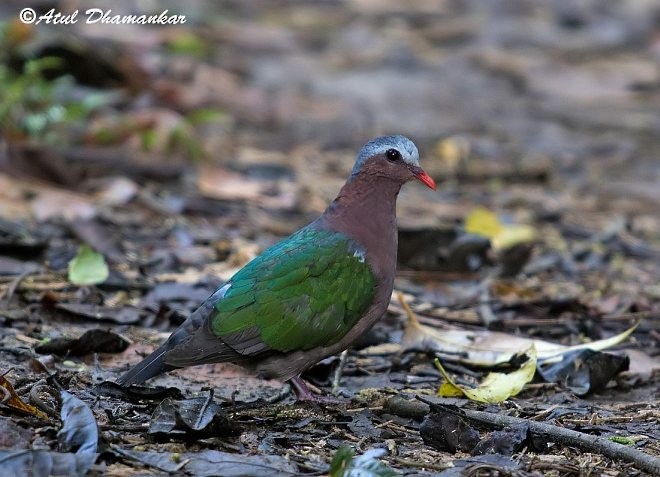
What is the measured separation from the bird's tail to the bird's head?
1.22 meters

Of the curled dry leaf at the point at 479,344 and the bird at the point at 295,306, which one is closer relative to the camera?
the bird at the point at 295,306

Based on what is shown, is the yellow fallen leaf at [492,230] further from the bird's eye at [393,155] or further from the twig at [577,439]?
the twig at [577,439]

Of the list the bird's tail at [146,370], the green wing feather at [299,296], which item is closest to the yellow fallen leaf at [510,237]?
the green wing feather at [299,296]

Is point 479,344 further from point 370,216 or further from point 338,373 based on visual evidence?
point 370,216

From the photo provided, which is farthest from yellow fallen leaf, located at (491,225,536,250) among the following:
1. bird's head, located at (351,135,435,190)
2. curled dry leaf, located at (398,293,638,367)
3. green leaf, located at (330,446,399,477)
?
green leaf, located at (330,446,399,477)

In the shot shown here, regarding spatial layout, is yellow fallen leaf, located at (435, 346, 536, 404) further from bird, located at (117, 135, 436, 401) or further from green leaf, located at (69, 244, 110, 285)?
green leaf, located at (69, 244, 110, 285)

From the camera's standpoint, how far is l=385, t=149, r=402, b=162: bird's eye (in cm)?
456

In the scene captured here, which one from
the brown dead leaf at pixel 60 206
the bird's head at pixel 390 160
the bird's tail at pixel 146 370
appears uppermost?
the bird's head at pixel 390 160

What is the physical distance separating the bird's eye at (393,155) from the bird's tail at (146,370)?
1313mm

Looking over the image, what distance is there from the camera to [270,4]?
1442 cm

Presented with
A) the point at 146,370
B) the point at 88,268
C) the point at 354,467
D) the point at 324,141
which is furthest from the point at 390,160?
the point at 324,141

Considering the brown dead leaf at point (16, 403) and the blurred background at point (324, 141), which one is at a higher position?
the blurred background at point (324, 141)

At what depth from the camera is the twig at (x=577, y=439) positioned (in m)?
3.30

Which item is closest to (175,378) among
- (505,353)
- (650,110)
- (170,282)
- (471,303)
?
(170,282)
